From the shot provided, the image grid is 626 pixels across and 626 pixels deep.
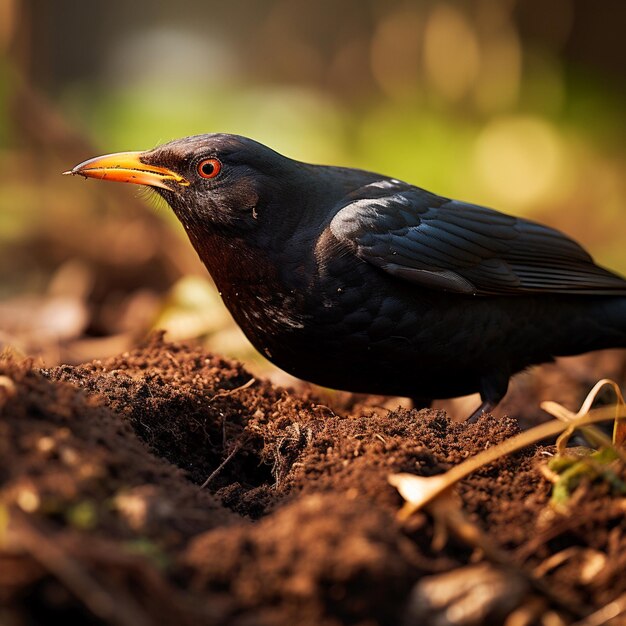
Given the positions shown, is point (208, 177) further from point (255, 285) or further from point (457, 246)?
point (457, 246)

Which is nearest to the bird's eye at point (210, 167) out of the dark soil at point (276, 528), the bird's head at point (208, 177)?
the bird's head at point (208, 177)

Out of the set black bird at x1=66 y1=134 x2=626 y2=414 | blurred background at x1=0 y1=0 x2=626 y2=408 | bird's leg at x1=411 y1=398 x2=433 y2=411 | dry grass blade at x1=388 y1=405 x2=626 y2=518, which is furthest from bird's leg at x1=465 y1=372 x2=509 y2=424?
blurred background at x1=0 y1=0 x2=626 y2=408

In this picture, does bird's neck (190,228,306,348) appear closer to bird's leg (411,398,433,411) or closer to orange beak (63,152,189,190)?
orange beak (63,152,189,190)

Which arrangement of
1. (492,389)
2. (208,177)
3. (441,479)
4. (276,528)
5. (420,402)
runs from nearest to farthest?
(276,528)
(441,479)
(208,177)
(492,389)
(420,402)

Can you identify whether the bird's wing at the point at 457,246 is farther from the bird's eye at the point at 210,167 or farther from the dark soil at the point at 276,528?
the dark soil at the point at 276,528

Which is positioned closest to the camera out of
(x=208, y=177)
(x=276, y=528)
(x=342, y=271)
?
(x=276, y=528)

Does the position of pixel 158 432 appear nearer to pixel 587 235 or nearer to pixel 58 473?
pixel 58 473

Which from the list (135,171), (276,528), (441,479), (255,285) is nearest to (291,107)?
(135,171)
